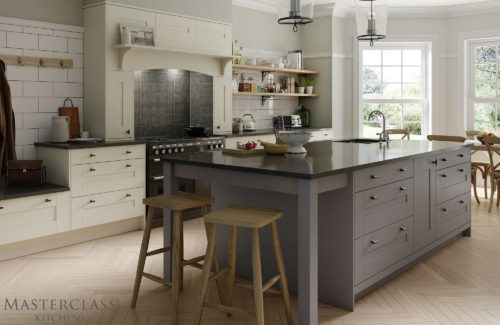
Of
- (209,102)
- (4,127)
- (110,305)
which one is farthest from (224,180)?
(209,102)

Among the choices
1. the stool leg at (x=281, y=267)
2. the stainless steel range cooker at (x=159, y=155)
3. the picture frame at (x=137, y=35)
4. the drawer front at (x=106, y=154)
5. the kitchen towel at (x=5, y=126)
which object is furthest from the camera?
the stainless steel range cooker at (x=159, y=155)

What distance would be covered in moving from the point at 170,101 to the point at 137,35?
3.88ft

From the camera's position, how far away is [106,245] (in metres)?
4.87

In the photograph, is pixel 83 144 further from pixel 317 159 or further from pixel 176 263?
pixel 317 159

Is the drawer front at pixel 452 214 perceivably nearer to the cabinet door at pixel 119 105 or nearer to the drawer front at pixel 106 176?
the drawer front at pixel 106 176

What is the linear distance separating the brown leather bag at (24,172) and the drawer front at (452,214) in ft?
12.0

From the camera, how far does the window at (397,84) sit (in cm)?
824

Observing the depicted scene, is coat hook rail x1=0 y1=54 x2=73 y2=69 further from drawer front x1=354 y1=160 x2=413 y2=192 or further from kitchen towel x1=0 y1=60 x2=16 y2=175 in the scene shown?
drawer front x1=354 y1=160 x2=413 y2=192

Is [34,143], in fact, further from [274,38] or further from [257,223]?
[274,38]

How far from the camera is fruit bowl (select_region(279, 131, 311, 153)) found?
3.88 metres

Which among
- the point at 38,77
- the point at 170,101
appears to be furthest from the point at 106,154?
the point at 170,101

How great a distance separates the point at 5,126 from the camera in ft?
15.4

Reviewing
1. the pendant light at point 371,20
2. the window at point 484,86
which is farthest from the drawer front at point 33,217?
the window at point 484,86

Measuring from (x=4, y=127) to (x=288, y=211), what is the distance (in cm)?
289
